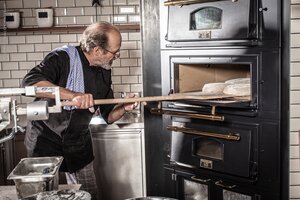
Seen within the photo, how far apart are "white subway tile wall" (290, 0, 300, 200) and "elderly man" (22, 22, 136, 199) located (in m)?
0.98

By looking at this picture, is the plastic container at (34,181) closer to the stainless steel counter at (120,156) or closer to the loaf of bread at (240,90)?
the loaf of bread at (240,90)

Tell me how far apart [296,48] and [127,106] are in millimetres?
1115

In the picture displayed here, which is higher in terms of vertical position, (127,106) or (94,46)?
(94,46)

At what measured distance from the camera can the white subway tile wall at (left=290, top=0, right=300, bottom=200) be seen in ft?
7.89

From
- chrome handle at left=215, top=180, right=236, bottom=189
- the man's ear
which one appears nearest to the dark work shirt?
the man's ear

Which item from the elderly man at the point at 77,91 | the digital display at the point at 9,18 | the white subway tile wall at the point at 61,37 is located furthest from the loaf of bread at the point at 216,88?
the digital display at the point at 9,18

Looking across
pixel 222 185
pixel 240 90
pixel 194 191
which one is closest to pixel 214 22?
pixel 240 90

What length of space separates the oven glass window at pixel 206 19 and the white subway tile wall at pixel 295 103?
421mm

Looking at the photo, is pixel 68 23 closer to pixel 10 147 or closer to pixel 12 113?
pixel 10 147

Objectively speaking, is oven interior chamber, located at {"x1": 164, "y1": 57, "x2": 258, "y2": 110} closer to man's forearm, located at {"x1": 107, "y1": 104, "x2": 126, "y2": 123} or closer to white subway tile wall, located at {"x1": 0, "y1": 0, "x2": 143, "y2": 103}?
man's forearm, located at {"x1": 107, "y1": 104, "x2": 126, "y2": 123}

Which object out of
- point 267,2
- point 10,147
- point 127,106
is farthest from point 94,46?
point 10,147

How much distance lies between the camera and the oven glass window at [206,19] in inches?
103

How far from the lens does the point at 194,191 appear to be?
296 centimetres

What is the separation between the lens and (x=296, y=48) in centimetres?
241
